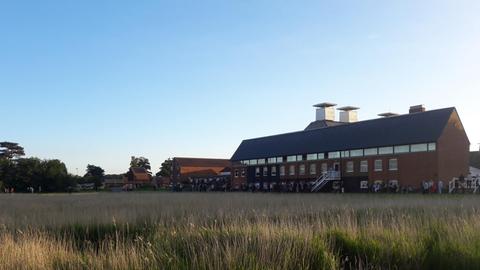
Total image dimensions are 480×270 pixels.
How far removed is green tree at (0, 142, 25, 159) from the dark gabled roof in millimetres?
61667

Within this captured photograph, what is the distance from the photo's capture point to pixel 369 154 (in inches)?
2574

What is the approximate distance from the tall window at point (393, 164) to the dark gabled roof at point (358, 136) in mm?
1939

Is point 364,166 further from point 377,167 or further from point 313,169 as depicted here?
point 313,169

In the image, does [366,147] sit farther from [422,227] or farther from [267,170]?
[422,227]

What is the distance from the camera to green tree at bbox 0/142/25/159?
409 ft

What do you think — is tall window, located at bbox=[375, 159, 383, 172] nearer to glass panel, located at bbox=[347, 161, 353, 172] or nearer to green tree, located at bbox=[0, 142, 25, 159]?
glass panel, located at bbox=[347, 161, 353, 172]

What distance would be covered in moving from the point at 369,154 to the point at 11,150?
91.7 metres

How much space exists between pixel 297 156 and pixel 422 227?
216 ft

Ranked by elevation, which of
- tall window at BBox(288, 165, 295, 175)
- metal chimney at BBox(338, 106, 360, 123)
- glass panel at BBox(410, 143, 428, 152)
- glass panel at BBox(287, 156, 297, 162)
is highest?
metal chimney at BBox(338, 106, 360, 123)

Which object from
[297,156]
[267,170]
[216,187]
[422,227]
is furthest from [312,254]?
[216,187]

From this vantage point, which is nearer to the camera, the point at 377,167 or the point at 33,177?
the point at 377,167

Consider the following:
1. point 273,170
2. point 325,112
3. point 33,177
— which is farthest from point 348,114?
point 33,177

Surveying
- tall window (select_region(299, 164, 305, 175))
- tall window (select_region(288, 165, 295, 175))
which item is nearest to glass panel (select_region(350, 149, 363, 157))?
tall window (select_region(299, 164, 305, 175))

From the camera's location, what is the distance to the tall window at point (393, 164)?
61094 millimetres
